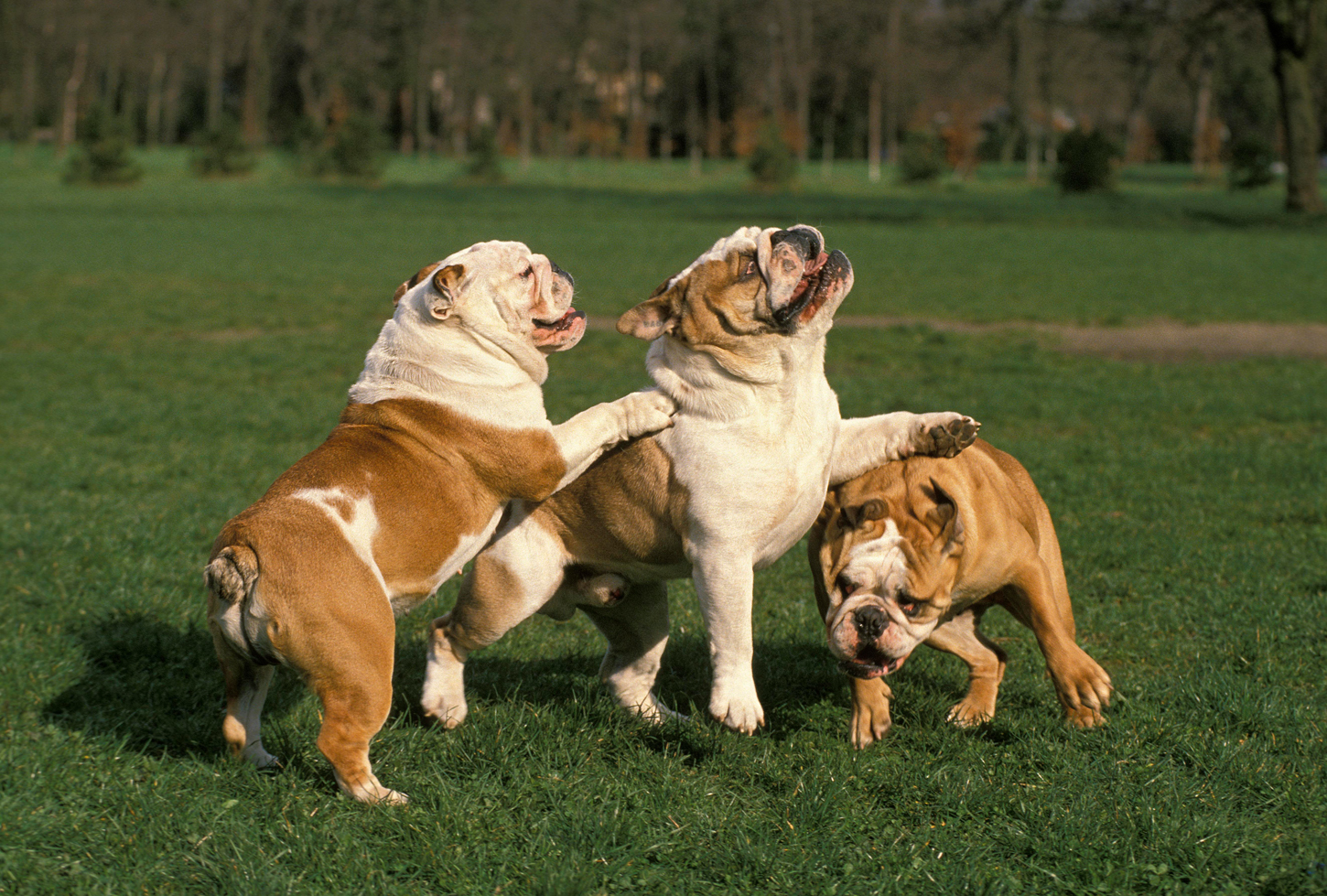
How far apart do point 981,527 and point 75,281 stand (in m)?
22.0

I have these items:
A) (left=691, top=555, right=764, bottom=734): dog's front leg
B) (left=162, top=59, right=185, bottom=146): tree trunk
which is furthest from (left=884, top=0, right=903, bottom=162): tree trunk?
(left=691, top=555, right=764, bottom=734): dog's front leg

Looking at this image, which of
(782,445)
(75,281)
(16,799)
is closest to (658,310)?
(782,445)

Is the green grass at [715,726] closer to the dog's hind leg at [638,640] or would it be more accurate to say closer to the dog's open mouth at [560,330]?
the dog's hind leg at [638,640]

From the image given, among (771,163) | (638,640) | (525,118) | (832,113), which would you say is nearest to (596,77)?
(525,118)

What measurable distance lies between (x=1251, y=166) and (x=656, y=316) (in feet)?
191

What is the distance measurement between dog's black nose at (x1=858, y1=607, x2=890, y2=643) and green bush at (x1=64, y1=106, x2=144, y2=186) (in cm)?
5466

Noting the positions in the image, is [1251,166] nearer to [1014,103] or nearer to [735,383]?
[1014,103]

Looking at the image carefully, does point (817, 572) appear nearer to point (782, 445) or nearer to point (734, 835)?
point (782, 445)

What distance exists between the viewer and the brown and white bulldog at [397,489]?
13.1ft

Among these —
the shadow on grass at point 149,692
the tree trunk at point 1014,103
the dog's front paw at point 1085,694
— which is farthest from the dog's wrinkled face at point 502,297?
the tree trunk at point 1014,103

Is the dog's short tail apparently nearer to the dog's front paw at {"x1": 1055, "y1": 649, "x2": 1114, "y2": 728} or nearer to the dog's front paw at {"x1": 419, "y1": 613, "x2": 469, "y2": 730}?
the dog's front paw at {"x1": 419, "y1": 613, "x2": 469, "y2": 730}

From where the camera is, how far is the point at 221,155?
59.6m

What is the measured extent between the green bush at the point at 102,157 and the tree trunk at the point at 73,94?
30.4 metres

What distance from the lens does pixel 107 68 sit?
92875 mm
